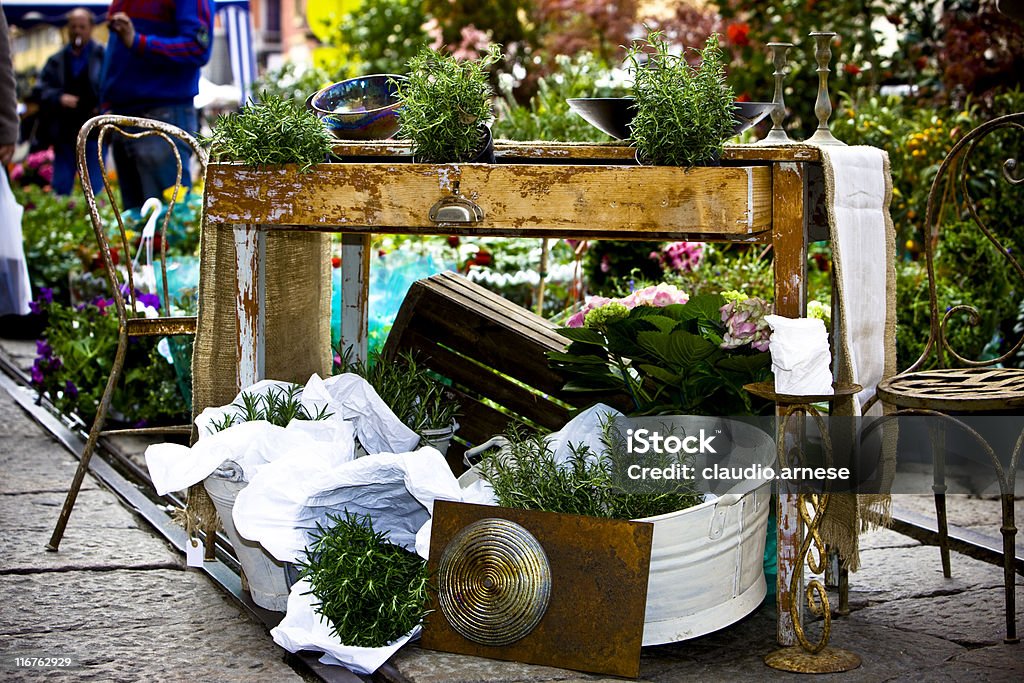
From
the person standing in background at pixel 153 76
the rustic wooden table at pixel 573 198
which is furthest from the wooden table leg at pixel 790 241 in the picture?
the person standing in background at pixel 153 76

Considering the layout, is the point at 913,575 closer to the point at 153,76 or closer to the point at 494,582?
the point at 494,582

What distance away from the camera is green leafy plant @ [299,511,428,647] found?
8.84 feet

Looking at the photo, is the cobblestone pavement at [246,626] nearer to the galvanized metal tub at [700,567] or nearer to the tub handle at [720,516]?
the galvanized metal tub at [700,567]

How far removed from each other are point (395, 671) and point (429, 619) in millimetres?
154

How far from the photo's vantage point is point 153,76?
6.45 m

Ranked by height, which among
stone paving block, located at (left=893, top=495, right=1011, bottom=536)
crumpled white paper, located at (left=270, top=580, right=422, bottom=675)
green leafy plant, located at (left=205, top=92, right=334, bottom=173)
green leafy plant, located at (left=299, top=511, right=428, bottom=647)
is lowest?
stone paving block, located at (left=893, top=495, right=1011, bottom=536)

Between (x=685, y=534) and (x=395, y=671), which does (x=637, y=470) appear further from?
(x=395, y=671)

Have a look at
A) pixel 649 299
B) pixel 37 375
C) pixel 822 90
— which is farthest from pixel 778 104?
pixel 37 375

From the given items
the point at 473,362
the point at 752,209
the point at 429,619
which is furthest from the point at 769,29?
the point at 429,619

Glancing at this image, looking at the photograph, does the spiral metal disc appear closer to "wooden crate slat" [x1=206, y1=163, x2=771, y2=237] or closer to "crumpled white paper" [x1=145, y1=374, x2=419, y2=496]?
"crumpled white paper" [x1=145, y1=374, x2=419, y2=496]

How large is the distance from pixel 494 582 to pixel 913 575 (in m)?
1.39

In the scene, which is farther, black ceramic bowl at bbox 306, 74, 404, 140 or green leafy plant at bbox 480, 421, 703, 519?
black ceramic bowl at bbox 306, 74, 404, 140

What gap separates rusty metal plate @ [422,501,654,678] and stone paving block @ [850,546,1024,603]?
0.93 metres

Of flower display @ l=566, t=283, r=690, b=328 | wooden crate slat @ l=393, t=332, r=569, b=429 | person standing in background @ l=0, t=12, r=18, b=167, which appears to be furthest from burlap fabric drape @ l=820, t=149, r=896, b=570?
person standing in background @ l=0, t=12, r=18, b=167
